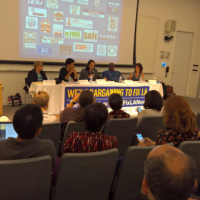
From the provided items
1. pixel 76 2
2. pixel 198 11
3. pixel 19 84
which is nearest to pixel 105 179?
pixel 19 84

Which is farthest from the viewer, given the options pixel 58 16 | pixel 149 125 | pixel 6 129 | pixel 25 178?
pixel 58 16

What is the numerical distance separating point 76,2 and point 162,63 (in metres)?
3.71

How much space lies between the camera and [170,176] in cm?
76

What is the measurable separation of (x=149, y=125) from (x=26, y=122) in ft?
5.48

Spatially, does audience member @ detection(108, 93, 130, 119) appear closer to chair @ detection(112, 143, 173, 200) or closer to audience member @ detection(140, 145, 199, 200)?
chair @ detection(112, 143, 173, 200)

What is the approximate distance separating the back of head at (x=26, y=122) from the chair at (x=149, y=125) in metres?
1.51

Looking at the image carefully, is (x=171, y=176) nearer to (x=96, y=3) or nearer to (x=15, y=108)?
(x=15, y=108)

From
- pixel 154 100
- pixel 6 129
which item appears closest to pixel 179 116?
pixel 154 100

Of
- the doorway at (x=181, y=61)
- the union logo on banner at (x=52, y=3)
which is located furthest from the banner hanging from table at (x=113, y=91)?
the doorway at (x=181, y=61)

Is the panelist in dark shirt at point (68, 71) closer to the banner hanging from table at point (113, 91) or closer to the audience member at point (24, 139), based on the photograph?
the banner hanging from table at point (113, 91)

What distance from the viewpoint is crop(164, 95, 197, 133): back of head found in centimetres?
191

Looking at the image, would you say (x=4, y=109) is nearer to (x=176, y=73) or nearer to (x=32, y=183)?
(x=32, y=183)

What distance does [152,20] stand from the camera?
7.33 m

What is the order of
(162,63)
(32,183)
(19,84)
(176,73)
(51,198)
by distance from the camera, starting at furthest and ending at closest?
(176,73) < (162,63) < (19,84) < (51,198) < (32,183)
